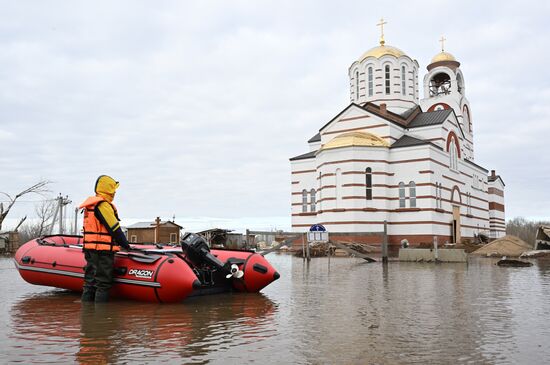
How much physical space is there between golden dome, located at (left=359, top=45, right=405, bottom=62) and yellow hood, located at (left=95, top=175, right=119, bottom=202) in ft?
118

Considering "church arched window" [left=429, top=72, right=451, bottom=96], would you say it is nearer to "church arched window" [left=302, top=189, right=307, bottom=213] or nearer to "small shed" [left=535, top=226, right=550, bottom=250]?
"church arched window" [left=302, top=189, right=307, bottom=213]

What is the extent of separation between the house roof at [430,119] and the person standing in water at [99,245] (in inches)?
1329

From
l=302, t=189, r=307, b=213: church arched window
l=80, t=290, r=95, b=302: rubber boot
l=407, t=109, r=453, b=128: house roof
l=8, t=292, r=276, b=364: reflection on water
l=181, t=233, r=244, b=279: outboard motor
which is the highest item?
l=407, t=109, r=453, b=128: house roof

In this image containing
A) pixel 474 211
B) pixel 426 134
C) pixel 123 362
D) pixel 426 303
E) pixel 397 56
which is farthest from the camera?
pixel 474 211

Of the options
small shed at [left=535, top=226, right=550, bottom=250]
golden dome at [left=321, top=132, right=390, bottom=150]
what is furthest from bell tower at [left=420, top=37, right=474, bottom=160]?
small shed at [left=535, top=226, right=550, bottom=250]

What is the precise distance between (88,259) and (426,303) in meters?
6.16

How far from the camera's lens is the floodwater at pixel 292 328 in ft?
17.0

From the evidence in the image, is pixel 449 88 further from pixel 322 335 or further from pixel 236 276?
pixel 322 335

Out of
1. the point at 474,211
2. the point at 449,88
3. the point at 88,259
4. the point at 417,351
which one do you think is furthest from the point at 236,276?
the point at 449,88

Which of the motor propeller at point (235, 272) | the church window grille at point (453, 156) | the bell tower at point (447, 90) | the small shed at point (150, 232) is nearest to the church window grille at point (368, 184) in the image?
the church window grille at point (453, 156)

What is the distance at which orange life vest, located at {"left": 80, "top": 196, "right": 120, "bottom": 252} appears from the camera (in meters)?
9.03

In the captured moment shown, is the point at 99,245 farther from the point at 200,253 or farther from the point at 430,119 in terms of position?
the point at 430,119

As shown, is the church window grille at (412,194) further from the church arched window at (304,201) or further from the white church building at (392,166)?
the church arched window at (304,201)

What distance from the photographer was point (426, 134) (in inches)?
1551
